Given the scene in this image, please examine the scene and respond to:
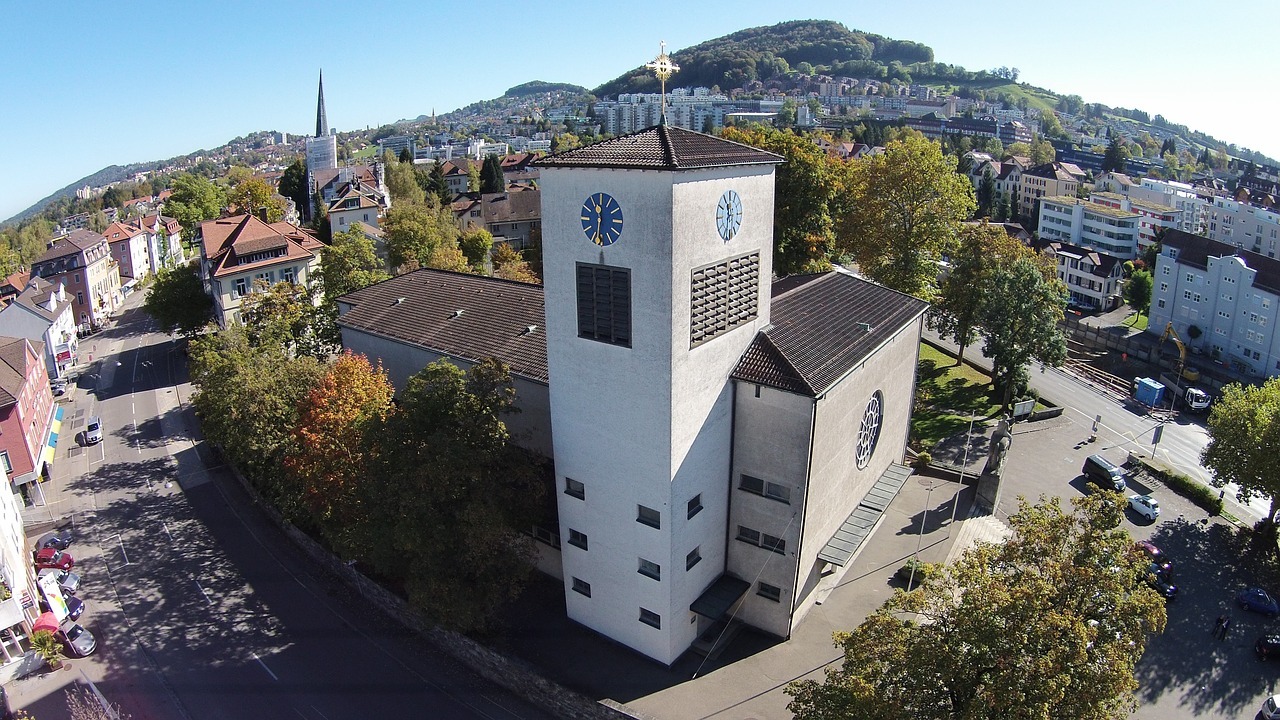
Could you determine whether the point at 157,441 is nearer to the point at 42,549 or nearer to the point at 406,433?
the point at 42,549

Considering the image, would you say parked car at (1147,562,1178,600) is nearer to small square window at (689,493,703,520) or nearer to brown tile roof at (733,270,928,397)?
brown tile roof at (733,270,928,397)

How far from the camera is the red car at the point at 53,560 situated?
3797 centimetres

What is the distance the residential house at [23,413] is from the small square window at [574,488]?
3358cm

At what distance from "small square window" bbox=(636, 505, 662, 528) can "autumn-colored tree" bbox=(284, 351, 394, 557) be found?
39.1 ft

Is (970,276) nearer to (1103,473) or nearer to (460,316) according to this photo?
(1103,473)

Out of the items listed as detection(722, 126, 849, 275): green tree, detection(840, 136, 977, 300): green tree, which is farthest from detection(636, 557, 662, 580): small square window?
detection(722, 126, 849, 275): green tree

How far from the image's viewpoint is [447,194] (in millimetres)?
118438

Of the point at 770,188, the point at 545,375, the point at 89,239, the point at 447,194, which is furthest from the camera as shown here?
the point at 447,194

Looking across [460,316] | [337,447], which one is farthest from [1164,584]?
[337,447]

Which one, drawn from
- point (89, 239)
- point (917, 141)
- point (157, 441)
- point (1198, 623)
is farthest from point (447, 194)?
point (1198, 623)

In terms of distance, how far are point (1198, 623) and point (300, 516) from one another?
4262cm

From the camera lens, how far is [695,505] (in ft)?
88.9

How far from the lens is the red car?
125 feet

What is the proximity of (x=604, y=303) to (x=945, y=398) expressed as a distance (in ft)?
127
